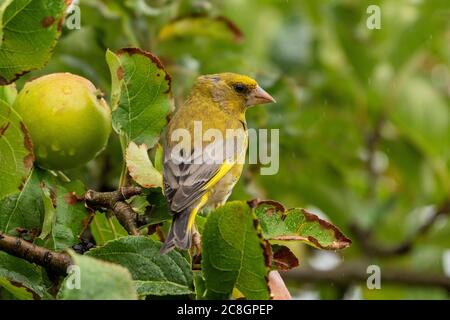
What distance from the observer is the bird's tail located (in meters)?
1.81

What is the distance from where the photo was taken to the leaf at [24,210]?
1966mm

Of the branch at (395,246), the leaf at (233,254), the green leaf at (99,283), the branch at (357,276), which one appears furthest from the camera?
the branch at (395,246)

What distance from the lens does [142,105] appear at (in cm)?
206

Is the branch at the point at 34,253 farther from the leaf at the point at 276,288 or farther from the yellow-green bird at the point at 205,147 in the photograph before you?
the leaf at the point at 276,288

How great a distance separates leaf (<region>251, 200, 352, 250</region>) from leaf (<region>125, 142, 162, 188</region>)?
268 mm

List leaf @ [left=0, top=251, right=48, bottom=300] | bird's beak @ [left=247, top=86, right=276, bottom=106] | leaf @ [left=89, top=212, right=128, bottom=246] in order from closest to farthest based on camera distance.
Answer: leaf @ [left=0, top=251, right=48, bottom=300]
leaf @ [left=89, top=212, right=128, bottom=246]
bird's beak @ [left=247, top=86, right=276, bottom=106]

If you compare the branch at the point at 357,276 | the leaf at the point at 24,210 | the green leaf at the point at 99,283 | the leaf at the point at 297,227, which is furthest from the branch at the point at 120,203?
the branch at the point at 357,276

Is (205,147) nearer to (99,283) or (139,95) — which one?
(139,95)

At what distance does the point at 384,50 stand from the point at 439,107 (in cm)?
40

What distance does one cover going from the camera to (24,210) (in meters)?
1.99

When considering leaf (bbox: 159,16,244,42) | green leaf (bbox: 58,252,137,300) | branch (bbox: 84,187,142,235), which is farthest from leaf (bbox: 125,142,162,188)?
leaf (bbox: 159,16,244,42)

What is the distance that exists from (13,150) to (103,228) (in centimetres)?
32

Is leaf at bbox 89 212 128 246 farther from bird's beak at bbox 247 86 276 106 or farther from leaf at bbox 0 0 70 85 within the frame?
bird's beak at bbox 247 86 276 106

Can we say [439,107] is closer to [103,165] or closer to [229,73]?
[229,73]
